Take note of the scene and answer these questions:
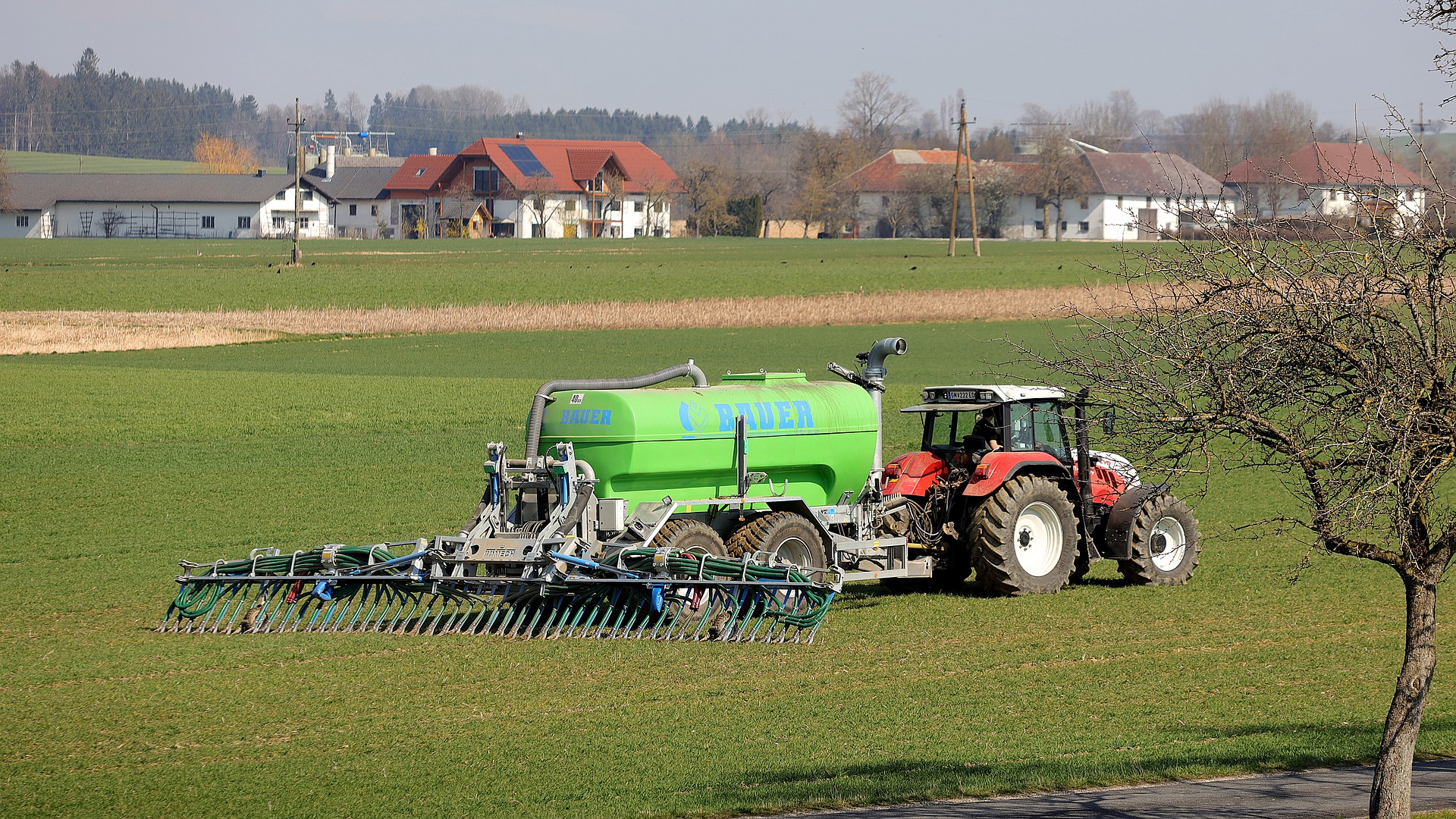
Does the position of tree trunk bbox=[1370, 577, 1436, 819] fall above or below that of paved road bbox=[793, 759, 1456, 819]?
above

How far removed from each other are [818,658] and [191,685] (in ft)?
17.9

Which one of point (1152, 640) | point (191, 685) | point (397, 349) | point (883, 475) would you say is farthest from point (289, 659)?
point (397, 349)

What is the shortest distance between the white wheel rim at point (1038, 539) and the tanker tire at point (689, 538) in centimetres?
358

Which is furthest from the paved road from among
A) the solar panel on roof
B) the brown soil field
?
the solar panel on roof

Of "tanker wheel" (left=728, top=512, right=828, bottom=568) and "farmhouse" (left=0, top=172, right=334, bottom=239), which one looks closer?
"tanker wheel" (left=728, top=512, right=828, bottom=568)

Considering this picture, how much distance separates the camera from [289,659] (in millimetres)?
14281

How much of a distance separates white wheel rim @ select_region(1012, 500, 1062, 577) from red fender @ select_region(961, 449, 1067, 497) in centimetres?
48

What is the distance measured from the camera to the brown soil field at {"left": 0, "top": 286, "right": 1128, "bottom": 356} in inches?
2229

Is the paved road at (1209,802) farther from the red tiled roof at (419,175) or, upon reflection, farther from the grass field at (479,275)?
the red tiled roof at (419,175)

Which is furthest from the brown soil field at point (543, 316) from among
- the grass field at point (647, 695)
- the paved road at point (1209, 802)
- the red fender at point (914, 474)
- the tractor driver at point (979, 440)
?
the paved road at point (1209, 802)

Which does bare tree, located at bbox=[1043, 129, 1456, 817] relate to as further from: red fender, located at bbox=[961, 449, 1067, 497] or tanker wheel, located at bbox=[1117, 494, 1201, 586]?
tanker wheel, located at bbox=[1117, 494, 1201, 586]

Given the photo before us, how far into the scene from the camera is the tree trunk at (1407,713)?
27.5 feet

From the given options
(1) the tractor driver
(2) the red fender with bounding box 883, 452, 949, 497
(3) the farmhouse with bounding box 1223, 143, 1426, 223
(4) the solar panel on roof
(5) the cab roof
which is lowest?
(2) the red fender with bounding box 883, 452, 949, 497

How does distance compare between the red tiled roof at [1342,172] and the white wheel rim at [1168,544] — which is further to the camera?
the white wheel rim at [1168,544]
